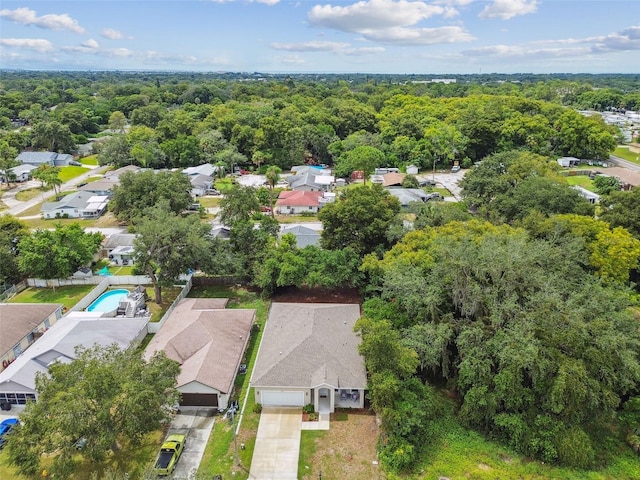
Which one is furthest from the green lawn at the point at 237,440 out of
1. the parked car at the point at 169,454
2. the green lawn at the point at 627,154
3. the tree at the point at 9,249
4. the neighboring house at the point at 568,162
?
the green lawn at the point at 627,154

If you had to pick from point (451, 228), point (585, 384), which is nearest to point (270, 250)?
point (451, 228)

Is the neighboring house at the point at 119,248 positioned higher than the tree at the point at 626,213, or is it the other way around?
the tree at the point at 626,213

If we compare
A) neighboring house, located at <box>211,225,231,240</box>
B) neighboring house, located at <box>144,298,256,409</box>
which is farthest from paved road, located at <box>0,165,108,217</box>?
neighboring house, located at <box>144,298,256,409</box>

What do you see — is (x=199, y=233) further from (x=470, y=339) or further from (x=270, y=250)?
(x=470, y=339)

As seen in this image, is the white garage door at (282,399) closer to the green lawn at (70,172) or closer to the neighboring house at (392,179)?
the neighboring house at (392,179)

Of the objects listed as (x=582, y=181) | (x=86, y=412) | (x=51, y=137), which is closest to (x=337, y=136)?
(x=582, y=181)
